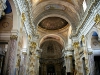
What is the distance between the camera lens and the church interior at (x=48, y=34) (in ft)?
31.1

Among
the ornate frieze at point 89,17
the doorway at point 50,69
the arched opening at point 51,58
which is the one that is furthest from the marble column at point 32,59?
the doorway at point 50,69

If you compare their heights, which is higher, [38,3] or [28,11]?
[38,3]

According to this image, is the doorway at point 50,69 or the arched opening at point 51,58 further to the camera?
the doorway at point 50,69

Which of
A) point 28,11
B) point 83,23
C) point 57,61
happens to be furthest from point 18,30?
point 57,61

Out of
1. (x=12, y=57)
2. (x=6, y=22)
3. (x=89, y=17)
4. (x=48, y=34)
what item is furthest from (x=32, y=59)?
(x=48, y=34)

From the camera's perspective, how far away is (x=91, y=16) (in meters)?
12.0

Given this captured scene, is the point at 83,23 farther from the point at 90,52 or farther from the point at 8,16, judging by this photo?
the point at 8,16

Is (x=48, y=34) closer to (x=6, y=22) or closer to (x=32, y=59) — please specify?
(x=32, y=59)

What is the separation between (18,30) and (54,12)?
391 inches

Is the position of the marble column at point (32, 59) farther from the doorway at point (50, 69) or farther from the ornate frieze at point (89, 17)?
the doorway at point (50, 69)

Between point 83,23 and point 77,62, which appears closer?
point 83,23

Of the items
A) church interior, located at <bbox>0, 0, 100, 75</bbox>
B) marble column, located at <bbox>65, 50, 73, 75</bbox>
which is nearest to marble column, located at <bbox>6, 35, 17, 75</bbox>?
church interior, located at <bbox>0, 0, 100, 75</bbox>

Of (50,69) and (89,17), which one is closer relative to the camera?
(89,17)

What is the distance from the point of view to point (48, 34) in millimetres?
24891
